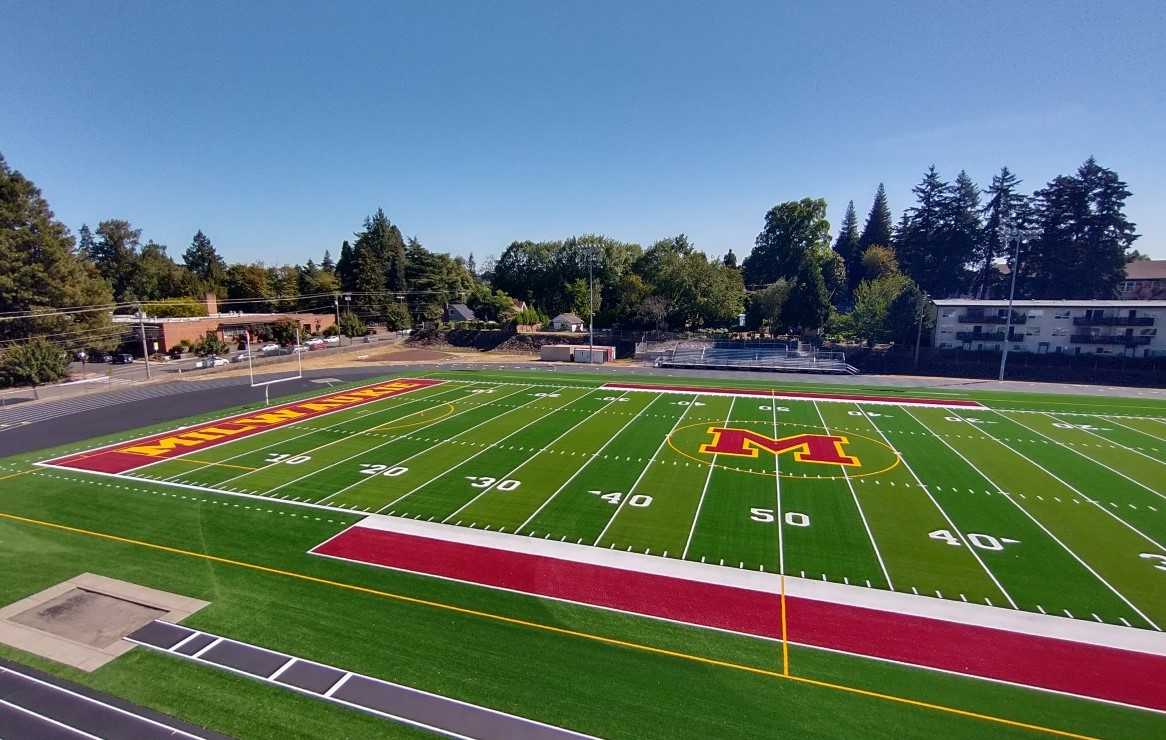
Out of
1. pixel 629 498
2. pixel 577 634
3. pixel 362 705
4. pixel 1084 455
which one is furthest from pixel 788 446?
pixel 362 705

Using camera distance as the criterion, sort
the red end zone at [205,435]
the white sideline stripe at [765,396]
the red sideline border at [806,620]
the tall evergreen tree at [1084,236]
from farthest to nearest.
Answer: the tall evergreen tree at [1084,236], the white sideline stripe at [765,396], the red end zone at [205,435], the red sideline border at [806,620]

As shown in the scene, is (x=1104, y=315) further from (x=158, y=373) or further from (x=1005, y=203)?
(x=158, y=373)

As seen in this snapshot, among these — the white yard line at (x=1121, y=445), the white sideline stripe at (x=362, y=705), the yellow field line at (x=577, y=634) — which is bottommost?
the white sideline stripe at (x=362, y=705)

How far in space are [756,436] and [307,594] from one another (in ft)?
65.2

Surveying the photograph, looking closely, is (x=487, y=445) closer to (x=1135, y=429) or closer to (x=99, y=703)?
(x=99, y=703)

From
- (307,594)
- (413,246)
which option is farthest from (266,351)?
(307,594)

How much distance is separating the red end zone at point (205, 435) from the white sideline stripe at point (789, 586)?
13.9 m

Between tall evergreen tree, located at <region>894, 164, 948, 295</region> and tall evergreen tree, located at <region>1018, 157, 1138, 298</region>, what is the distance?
39.3ft

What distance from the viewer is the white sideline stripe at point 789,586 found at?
11.1m

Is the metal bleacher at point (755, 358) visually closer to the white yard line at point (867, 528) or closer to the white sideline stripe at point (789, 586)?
the white yard line at point (867, 528)

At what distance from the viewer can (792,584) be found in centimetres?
1309

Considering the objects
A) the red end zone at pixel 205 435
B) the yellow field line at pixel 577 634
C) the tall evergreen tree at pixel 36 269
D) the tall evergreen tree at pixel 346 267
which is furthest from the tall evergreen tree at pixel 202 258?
the yellow field line at pixel 577 634

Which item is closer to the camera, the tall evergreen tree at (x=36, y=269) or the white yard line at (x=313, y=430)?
the white yard line at (x=313, y=430)

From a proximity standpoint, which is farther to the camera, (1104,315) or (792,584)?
(1104,315)
